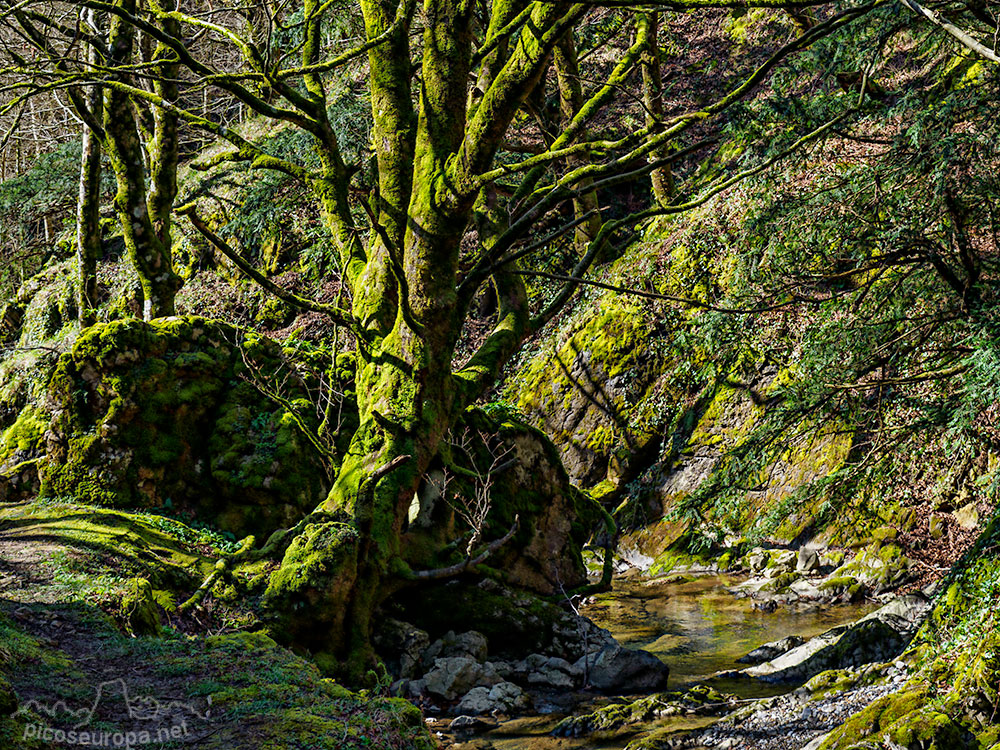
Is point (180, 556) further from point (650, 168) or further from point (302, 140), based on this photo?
point (302, 140)

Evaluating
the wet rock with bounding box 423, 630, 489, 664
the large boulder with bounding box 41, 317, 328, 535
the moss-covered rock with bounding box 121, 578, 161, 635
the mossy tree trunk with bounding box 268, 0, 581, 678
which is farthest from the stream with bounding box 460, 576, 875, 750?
the large boulder with bounding box 41, 317, 328, 535

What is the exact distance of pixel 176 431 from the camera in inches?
324

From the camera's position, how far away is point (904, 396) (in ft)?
23.0

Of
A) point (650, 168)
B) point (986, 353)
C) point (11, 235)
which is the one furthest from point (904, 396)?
point (11, 235)

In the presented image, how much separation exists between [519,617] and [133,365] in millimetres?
4887

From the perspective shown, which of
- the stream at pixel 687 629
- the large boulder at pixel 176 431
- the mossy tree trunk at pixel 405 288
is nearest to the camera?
the stream at pixel 687 629

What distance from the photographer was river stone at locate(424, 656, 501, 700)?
6.75 m

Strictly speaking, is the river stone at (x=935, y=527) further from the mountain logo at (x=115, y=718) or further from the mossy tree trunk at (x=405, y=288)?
the mountain logo at (x=115, y=718)

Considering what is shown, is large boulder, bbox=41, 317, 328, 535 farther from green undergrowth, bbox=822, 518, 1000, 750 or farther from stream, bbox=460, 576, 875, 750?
green undergrowth, bbox=822, 518, 1000, 750

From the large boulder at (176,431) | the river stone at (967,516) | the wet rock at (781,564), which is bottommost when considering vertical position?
the wet rock at (781,564)

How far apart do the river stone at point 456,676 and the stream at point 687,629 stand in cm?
67

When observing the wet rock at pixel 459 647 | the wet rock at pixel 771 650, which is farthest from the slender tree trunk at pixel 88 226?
the wet rock at pixel 771 650

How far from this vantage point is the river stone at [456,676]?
22.1 ft

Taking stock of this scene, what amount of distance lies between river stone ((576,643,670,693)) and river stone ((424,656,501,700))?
0.98 meters
